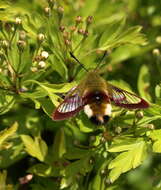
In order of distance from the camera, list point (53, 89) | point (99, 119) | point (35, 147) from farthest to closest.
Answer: point (35, 147) → point (53, 89) → point (99, 119)

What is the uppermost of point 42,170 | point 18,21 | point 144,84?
point 18,21

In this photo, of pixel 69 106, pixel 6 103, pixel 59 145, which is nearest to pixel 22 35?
pixel 6 103

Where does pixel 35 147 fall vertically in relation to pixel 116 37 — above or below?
below

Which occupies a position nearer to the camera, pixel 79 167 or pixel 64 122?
pixel 79 167

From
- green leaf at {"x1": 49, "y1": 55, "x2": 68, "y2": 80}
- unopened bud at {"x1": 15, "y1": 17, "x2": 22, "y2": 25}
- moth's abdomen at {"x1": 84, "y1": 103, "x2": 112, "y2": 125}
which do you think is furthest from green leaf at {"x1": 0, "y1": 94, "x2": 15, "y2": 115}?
moth's abdomen at {"x1": 84, "y1": 103, "x2": 112, "y2": 125}

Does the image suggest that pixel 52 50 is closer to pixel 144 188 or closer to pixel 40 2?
pixel 40 2

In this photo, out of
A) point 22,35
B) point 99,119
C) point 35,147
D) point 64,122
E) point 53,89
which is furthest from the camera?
point 64,122

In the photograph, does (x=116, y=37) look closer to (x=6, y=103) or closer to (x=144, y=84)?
(x=144, y=84)

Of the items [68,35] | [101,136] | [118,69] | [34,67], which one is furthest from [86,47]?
[118,69]
